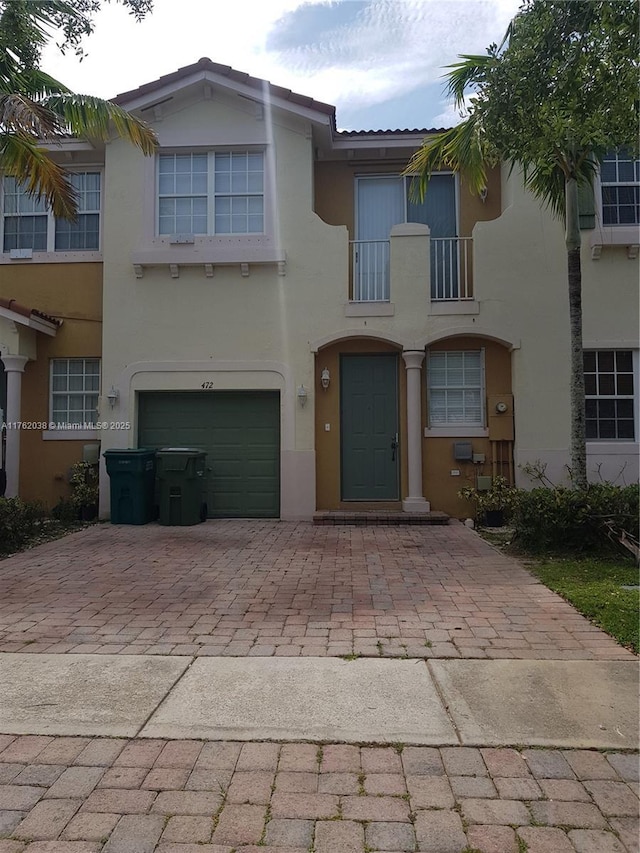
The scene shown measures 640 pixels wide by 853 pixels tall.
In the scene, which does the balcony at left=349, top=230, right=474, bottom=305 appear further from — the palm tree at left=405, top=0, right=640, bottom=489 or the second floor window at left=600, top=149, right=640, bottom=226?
the palm tree at left=405, top=0, right=640, bottom=489

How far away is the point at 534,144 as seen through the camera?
6387mm

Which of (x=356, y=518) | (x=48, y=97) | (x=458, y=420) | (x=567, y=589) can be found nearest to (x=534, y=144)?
(x=567, y=589)

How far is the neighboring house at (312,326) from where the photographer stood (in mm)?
10617

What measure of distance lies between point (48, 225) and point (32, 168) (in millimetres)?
3711

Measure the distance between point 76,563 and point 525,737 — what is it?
5862 millimetres

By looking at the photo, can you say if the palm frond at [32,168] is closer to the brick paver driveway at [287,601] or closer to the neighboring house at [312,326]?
the neighboring house at [312,326]

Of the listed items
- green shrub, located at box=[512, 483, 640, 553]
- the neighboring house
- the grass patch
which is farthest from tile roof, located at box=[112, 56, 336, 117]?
the grass patch

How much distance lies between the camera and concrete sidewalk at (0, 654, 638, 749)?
311 centimetres

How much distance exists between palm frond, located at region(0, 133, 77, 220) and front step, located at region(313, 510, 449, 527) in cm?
641

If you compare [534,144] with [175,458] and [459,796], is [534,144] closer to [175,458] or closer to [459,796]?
[459,796]

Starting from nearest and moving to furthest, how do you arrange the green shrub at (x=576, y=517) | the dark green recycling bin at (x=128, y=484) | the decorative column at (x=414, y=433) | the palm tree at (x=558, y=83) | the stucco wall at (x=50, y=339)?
1. the palm tree at (x=558, y=83)
2. the green shrub at (x=576, y=517)
3. the dark green recycling bin at (x=128, y=484)
4. the decorative column at (x=414, y=433)
5. the stucco wall at (x=50, y=339)

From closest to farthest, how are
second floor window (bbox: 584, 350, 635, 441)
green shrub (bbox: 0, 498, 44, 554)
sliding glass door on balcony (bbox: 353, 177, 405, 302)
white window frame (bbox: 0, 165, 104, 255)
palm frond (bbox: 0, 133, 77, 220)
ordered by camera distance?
green shrub (bbox: 0, 498, 44, 554) → palm frond (bbox: 0, 133, 77, 220) → second floor window (bbox: 584, 350, 635, 441) → white window frame (bbox: 0, 165, 104, 255) → sliding glass door on balcony (bbox: 353, 177, 405, 302)

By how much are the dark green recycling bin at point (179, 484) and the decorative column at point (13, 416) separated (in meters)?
2.91

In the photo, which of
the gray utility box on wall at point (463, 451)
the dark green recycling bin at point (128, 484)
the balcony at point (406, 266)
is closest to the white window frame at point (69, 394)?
the dark green recycling bin at point (128, 484)
